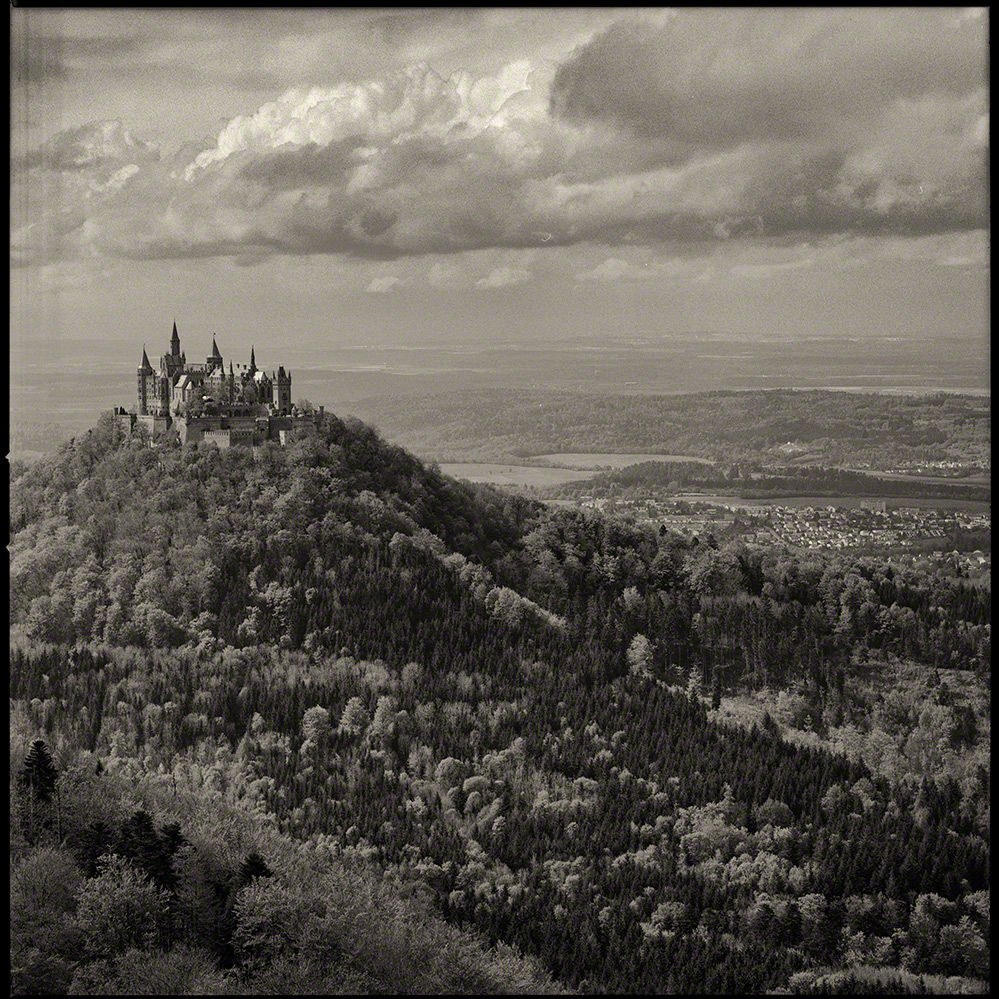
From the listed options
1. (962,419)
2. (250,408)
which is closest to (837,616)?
(962,419)

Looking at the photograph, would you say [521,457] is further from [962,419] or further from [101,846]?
[101,846]

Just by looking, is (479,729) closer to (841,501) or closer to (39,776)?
(39,776)

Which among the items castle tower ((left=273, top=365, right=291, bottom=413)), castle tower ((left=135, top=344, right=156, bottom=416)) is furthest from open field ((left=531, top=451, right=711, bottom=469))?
castle tower ((left=135, top=344, right=156, bottom=416))

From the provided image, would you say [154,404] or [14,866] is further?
[154,404]

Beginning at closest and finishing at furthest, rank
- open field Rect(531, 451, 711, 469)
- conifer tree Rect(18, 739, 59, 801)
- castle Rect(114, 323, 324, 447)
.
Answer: conifer tree Rect(18, 739, 59, 801) → castle Rect(114, 323, 324, 447) → open field Rect(531, 451, 711, 469)

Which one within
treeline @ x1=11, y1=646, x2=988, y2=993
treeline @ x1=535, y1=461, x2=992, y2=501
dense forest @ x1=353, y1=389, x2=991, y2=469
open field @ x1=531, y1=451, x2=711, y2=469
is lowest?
treeline @ x1=11, y1=646, x2=988, y2=993

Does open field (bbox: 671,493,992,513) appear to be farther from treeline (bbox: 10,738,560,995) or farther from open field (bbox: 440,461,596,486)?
treeline (bbox: 10,738,560,995)

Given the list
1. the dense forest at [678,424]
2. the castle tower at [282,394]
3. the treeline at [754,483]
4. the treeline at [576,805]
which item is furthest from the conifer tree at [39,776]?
the treeline at [754,483]

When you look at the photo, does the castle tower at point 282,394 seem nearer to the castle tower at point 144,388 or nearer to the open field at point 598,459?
the castle tower at point 144,388
